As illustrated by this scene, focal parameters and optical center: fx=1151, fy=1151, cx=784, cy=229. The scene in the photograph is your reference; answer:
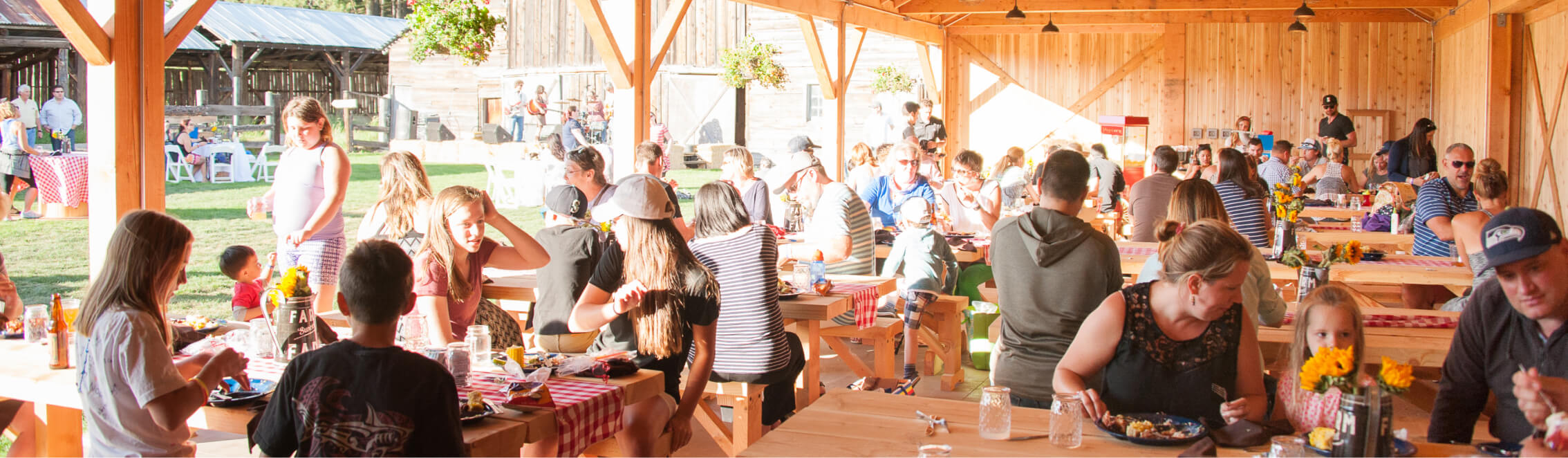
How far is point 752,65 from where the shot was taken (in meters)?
19.0

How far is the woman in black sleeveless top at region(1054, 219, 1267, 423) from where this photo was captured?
2861 mm

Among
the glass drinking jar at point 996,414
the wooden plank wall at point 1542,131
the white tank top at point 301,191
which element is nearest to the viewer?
the glass drinking jar at point 996,414

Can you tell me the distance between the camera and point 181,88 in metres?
25.3

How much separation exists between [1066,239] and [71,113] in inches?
616

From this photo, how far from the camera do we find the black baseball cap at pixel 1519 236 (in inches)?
98.3

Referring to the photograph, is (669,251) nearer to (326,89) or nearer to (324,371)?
(324,371)

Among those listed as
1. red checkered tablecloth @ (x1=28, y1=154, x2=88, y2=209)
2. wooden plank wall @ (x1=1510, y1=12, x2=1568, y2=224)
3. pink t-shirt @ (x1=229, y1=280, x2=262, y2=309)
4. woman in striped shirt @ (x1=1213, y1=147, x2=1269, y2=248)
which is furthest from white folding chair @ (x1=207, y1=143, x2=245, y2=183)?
wooden plank wall @ (x1=1510, y1=12, x2=1568, y2=224)

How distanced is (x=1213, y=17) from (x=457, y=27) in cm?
1120

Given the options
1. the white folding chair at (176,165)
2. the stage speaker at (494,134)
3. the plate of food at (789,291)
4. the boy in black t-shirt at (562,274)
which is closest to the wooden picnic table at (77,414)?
the boy in black t-shirt at (562,274)

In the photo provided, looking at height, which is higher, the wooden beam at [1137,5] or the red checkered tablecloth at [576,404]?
the wooden beam at [1137,5]

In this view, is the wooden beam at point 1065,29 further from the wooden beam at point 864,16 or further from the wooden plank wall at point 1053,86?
the wooden beam at point 864,16

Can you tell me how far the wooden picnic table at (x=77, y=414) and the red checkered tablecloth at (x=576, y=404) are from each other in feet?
0.18

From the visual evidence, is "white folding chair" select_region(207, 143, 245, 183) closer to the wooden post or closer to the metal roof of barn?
the metal roof of barn

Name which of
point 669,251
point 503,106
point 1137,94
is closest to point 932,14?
point 1137,94
